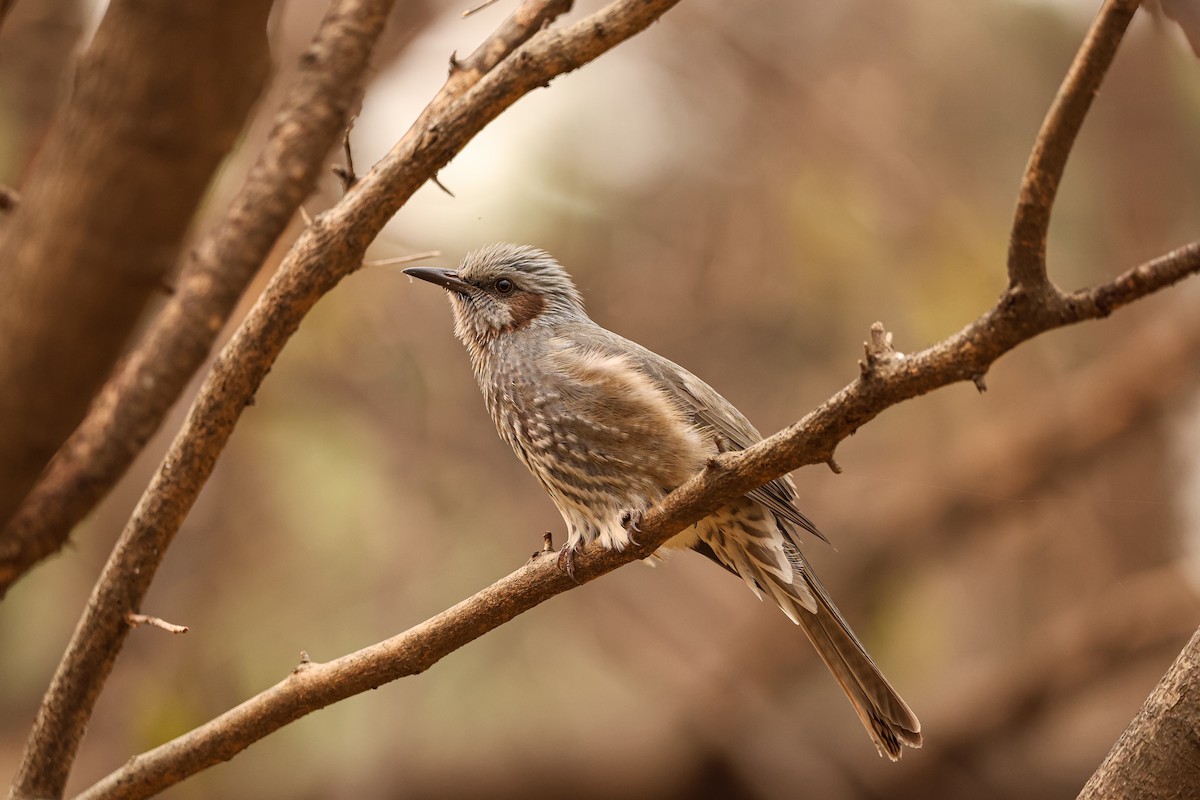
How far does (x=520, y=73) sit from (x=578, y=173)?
4.48m

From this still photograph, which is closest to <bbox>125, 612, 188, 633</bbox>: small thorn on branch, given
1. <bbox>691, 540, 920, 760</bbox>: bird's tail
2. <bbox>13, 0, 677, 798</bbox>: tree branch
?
<bbox>13, 0, 677, 798</bbox>: tree branch

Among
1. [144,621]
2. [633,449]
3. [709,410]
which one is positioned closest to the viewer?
[144,621]

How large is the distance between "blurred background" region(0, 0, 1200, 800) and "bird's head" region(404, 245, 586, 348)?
1.92 meters

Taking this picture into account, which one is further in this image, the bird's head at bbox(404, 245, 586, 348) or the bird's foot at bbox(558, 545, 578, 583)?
the bird's head at bbox(404, 245, 586, 348)

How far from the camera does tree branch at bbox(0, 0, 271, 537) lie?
2.24 meters

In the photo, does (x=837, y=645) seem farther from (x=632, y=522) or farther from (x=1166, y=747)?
(x=1166, y=747)

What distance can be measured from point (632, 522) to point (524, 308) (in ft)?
3.39

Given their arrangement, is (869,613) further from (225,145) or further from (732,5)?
(225,145)

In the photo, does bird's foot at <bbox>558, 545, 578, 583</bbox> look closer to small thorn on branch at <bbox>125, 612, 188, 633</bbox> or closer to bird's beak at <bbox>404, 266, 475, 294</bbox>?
small thorn on branch at <bbox>125, 612, 188, 633</bbox>

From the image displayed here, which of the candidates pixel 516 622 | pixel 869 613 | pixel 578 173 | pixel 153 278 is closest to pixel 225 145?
pixel 153 278

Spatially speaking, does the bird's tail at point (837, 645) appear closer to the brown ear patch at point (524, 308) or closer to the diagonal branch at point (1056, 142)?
the brown ear patch at point (524, 308)

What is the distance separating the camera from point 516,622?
24.3 ft

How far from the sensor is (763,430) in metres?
6.57

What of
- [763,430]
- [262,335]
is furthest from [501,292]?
[763,430]
